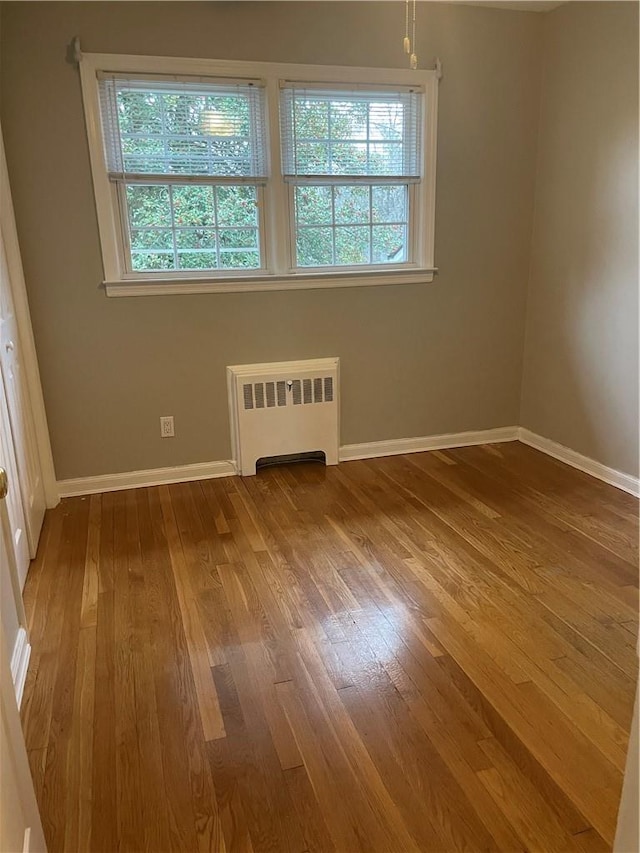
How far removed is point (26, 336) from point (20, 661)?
165 centimetres

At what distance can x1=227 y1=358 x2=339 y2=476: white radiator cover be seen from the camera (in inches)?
138

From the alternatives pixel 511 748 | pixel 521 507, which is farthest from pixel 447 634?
pixel 521 507

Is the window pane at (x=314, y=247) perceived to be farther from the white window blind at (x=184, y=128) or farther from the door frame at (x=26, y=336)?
the door frame at (x=26, y=336)

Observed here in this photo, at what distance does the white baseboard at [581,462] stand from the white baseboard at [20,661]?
291 cm

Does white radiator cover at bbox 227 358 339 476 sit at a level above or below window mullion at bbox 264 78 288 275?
below

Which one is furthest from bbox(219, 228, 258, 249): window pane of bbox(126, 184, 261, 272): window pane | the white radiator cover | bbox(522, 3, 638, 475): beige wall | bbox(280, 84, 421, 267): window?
bbox(522, 3, 638, 475): beige wall

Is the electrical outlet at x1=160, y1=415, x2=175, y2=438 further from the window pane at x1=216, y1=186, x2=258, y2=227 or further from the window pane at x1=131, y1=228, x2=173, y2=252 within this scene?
the window pane at x1=216, y1=186, x2=258, y2=227

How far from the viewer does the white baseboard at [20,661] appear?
191 centimetres

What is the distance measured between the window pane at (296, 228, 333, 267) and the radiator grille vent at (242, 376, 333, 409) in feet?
2.16

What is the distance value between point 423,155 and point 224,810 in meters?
3.26

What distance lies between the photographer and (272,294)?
3479 millimetres

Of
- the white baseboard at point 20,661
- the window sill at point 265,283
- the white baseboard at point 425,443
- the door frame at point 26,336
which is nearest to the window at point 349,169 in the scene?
the window sill at point 265,283

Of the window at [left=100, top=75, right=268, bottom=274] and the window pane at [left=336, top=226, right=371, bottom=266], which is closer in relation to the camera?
the window at [left=100, top=75, right=268, bottom=274]

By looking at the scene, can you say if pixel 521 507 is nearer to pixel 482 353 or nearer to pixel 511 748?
pixel 482 353
